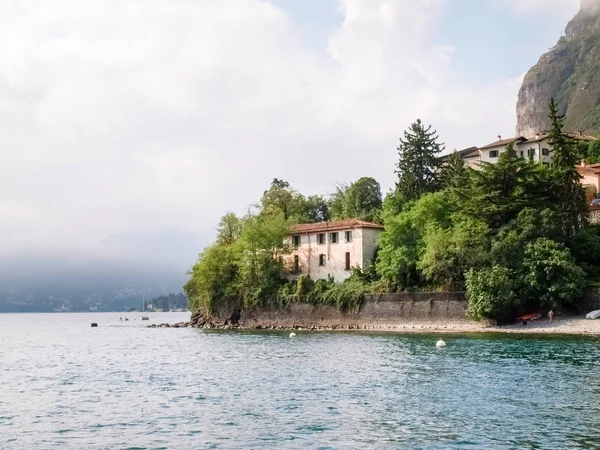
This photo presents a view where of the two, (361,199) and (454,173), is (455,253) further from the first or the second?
(361,199)

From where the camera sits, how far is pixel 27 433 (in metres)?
21.2

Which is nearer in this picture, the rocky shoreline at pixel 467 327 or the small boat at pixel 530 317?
the rocky shoreline at pixel 467 327

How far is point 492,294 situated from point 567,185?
14669 mm

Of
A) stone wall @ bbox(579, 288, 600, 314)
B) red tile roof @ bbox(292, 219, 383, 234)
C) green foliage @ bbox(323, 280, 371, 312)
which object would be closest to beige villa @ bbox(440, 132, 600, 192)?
red tile roof @ bbox(292, 219, 383, 234)

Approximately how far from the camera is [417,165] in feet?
276

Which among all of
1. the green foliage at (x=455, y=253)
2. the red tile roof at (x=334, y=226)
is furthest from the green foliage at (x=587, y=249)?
the red tile roof at (x=334, y=226)

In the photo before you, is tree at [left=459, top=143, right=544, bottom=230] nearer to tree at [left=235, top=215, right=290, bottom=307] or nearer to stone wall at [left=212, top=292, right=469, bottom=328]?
stone wall at [left=212, top=292, right=469, bottom=328]

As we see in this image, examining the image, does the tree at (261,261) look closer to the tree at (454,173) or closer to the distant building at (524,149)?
the tree at (454,173)

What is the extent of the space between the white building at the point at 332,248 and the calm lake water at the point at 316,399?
3526 cm

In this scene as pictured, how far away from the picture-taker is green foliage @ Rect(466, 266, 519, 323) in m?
60.6

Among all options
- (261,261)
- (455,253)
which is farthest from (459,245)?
(261,261)

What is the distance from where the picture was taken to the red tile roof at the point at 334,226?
3236 inches

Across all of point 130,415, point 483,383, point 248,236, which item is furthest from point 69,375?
point 248,236

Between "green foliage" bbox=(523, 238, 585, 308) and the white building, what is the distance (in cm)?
2312
